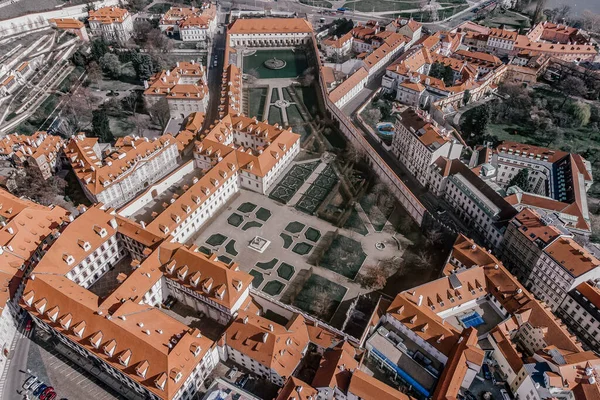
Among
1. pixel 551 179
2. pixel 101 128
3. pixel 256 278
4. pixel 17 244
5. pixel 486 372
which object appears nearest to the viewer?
pixel 486 372

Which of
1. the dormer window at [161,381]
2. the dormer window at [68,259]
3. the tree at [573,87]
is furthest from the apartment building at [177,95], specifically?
the tree at [573,87]

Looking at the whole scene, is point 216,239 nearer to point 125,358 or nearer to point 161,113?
point 125,358

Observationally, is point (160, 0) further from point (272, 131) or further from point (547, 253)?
point (547, 253)

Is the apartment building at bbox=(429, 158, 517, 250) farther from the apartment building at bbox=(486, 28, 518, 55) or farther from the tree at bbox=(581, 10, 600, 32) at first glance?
the tree at bbox=(581, 10, 600, 32)

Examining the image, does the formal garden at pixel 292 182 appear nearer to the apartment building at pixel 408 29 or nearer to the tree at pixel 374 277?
the tree at pixel 374 277

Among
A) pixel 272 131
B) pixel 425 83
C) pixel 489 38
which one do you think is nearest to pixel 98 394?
pixel 272 131

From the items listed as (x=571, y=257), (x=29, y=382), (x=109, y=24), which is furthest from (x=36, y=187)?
(x=571, y=257)
